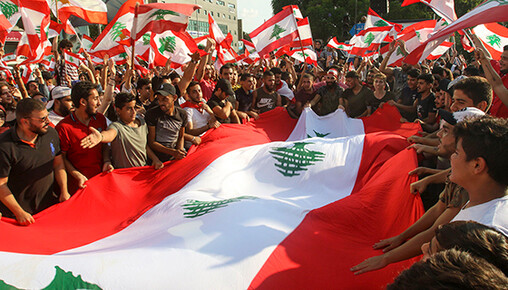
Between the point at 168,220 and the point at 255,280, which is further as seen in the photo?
the point at 168,220

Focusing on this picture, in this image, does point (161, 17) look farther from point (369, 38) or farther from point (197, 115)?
point (369, 38)

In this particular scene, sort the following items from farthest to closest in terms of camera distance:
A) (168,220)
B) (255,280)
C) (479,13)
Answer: (479,13) → (168,220) → (255,280)

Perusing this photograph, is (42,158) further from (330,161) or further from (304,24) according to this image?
(304,24)

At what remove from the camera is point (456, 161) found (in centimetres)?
196

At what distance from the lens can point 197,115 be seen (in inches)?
225

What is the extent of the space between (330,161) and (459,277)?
3538 mm

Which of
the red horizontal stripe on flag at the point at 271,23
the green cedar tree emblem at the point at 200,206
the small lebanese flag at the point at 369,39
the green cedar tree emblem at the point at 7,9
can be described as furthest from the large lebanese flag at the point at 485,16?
the green cedar tree emblem at the point at 7,9


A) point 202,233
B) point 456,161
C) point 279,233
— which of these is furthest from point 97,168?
point 456,161

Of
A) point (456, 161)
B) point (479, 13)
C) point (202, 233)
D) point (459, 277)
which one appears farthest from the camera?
point (479, 13)

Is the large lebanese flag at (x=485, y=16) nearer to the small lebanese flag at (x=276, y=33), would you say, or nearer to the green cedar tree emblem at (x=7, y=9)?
the small lebanese flag at (x=276, y=33)

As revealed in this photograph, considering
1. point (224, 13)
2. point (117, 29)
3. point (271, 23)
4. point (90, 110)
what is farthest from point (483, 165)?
point (224, 13)

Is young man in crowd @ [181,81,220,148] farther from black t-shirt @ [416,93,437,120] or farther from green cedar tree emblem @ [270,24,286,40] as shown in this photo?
green cedar tree emblem @ [270,24,286,40]

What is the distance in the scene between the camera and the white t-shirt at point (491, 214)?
167cm

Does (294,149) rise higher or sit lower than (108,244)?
higher
